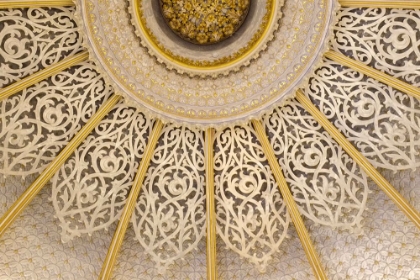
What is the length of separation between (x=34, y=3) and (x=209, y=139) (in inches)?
156

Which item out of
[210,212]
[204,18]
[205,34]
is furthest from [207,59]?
→ [210,212]

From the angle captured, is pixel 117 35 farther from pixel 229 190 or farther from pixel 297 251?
pixel 297 251

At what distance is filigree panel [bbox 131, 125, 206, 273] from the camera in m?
10.6

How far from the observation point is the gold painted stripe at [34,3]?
9.48 meters

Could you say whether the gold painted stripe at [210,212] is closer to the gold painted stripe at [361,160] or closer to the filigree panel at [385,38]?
the gold painted stripe at [361,160]

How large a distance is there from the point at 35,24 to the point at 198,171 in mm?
4003

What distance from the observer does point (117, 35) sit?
34.0 feet

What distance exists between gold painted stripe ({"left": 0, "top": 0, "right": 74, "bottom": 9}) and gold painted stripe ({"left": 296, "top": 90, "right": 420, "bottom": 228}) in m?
4.52

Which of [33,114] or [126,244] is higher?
[33,114]

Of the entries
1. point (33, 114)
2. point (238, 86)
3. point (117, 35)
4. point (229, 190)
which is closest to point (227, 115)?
point (238, 86)

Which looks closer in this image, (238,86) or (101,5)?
(101,5)

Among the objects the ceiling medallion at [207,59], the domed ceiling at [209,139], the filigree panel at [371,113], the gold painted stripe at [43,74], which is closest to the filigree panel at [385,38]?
the domed ceiling at [209,139]

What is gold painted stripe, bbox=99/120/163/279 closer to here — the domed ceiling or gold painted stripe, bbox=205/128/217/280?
the domed ceiling

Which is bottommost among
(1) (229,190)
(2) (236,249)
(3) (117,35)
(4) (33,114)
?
(2) (236,249)
